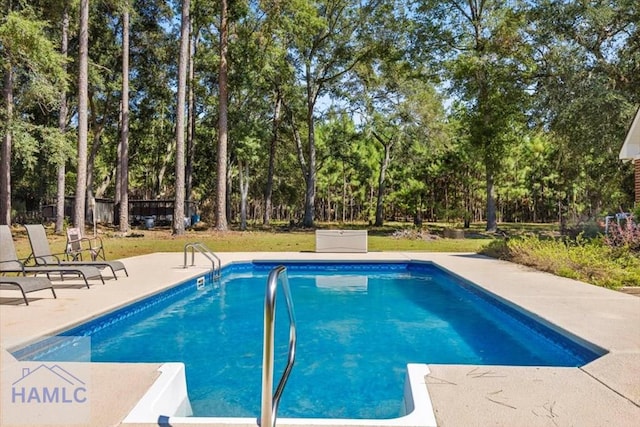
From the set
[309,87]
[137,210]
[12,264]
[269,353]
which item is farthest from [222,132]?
[269,353]

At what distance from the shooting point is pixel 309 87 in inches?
1031

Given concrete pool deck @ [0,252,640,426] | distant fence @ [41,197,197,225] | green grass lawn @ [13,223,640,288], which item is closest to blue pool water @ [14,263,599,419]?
concrete pool deck @ [0,252,640,426]

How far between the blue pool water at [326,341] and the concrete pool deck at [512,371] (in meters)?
0.25

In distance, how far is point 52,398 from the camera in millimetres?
3068

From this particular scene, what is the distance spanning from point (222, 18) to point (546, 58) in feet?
46.2

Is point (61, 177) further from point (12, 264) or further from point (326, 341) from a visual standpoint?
point (326, 341)

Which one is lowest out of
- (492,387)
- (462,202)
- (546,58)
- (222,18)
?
(492,387)

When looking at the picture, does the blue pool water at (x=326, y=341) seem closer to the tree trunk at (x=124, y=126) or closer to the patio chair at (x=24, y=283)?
the patio chair at (x=24, y=283)

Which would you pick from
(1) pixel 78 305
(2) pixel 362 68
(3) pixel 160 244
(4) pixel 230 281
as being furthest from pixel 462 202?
(1) pixel 78 305

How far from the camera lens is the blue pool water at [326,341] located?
4.04 metres

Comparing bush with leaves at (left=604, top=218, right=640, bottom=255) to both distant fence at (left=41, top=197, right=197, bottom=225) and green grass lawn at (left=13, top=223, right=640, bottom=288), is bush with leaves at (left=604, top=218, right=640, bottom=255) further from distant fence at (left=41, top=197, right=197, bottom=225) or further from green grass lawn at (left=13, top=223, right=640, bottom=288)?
distant fence at (left=41, top=197, right=197, bottom=225)

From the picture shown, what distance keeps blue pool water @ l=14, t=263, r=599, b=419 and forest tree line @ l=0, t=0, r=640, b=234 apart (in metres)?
10.6

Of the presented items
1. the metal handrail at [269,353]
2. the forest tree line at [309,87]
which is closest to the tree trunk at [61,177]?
the forest tree line at [309,87]

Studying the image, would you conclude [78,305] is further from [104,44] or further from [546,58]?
[104,44]
